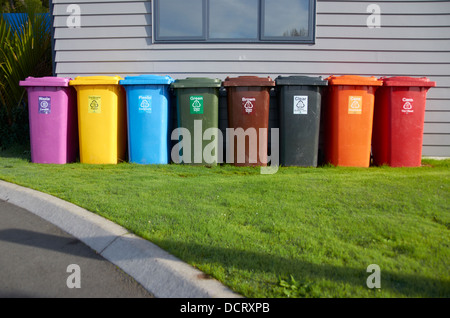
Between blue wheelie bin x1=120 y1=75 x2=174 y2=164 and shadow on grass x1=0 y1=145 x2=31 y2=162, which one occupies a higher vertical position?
blue wheelie bin x1=120 y1=75 x2=174 y2=164

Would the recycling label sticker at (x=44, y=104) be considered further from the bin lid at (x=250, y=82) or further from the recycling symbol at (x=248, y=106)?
the recycling symbol at (x=248, y=106)

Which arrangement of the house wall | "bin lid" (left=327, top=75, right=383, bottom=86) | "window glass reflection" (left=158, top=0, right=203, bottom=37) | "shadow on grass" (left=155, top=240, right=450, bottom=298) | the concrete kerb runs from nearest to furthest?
"shadow on grass" (left=155, top=240, right=450, bottom=298) → the concrete kerb → "bin lid" (left=327, top=75, right=383, bottom=86) → the house wall → "window glass reflection" (left=158, top=0, right=203, bottom=37)

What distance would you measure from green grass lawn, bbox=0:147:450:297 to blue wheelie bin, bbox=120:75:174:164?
0.61 meters

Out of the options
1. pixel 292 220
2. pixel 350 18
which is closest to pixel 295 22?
pixel 350 18

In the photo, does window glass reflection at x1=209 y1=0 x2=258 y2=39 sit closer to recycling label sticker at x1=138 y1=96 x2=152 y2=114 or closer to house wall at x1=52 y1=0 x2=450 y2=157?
house wall at x1=52 y1=0 x2=450 y2=157

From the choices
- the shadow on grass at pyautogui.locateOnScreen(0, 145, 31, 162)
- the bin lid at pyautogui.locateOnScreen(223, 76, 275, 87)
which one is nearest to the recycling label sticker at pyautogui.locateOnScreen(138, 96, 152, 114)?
the bin lid at pyautogui.locateOnScreen(223, 76, 275, 87)

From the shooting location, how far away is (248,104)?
263 inches

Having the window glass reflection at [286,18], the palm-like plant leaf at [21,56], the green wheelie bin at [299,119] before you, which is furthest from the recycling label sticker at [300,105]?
the palm-like plant leaf at [21,56]

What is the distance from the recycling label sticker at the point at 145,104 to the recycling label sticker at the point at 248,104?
1.52 m

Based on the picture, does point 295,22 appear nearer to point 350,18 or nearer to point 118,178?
point 350,18

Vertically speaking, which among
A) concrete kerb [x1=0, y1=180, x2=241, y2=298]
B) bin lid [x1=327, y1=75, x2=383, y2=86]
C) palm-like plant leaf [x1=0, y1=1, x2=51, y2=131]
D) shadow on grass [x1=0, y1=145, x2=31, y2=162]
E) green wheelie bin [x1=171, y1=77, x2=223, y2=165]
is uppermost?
palm-like plant leaf [x1=0, y1=1, x2=51, y2=131]

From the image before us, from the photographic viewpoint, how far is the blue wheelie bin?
675 centimetres

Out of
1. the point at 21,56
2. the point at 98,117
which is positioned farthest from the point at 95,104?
the point at 21,56

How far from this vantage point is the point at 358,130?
6695 millimetres
